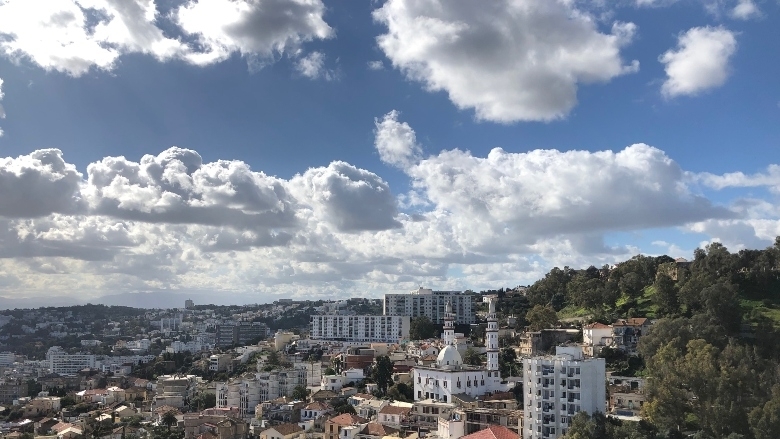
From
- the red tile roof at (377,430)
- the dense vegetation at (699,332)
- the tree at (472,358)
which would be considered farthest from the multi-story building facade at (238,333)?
the red tile roof at (377,430)

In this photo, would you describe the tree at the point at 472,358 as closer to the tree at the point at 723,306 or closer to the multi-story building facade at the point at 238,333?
the tree at the point at 723,306

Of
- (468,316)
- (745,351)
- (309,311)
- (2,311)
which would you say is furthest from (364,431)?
(2,311)

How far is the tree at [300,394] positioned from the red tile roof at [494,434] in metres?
20.9

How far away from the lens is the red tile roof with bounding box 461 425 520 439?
101 ft

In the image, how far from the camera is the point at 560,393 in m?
31.9

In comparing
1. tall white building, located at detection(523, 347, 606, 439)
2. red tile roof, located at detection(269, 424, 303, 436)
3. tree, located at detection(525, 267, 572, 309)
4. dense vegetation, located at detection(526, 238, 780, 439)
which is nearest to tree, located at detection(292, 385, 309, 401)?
red tile roof, located at detection(269, 424, 303, 436)

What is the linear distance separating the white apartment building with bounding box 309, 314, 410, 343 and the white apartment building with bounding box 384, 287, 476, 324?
17.6 ft

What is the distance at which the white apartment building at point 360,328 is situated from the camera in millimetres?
81125

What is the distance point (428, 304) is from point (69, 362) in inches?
2371

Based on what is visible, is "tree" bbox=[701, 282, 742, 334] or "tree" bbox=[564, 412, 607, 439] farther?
"tree" bbox=[701, 282, 742, 334]

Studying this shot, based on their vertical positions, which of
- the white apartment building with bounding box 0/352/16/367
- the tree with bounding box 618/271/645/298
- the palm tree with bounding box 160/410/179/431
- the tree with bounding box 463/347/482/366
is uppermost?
the tree with bounding box 618/271/645/298

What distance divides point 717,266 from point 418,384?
25.5 metres

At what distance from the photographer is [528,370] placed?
33.0 metres

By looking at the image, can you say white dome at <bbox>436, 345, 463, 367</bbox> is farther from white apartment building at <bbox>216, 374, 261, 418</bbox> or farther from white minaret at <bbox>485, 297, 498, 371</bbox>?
white apartment building at <bbox>216, 374, 261, 418</bbox>
